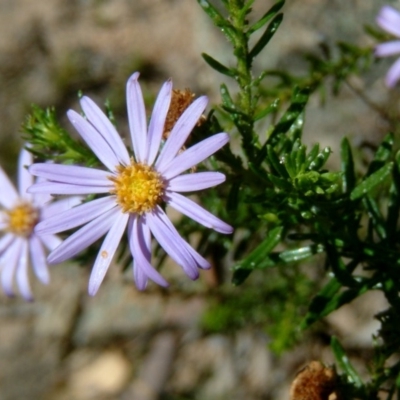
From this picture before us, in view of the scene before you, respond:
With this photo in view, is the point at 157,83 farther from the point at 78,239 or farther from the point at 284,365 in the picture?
the point at 78,239

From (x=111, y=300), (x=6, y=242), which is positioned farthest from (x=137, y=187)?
(x=111, y=300)

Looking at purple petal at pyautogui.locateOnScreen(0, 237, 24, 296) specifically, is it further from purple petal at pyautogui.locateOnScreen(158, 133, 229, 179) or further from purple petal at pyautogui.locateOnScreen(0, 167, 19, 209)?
purple petal at pyautogui.locateOnScreen(158, 133, 229, 179)

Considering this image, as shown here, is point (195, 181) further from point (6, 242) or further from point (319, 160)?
point (6, 242)

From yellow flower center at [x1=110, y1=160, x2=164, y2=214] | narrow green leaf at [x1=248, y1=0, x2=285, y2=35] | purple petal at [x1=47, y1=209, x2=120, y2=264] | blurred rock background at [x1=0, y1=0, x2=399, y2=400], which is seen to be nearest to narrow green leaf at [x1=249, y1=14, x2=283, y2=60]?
narrow green leaf at [x1=248, y1=0, x2=285, y2=35]

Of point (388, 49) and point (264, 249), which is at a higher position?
point (388, 49)

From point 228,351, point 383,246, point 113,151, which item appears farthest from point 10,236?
point 228,351

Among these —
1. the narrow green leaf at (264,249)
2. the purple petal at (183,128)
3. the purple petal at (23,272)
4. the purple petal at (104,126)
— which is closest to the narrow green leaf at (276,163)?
the purple petal at (183,128)
